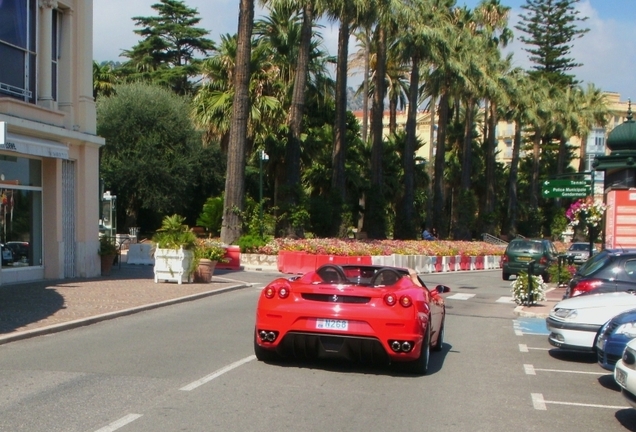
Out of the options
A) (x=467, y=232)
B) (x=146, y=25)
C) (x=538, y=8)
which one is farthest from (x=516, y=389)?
(x=538, y=8)

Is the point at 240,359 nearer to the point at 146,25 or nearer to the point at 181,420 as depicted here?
the point at 181,420

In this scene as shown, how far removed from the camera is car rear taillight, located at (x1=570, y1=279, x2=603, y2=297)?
12.6 meters

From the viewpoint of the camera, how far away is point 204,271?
21781 mm

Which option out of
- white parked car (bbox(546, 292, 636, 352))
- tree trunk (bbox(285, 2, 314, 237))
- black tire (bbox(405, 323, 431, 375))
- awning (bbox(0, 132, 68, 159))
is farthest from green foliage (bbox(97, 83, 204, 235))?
black tire (bbox(405, 323, 431, 375))

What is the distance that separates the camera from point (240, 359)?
10398 mm

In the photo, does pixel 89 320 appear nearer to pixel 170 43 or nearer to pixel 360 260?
pixel 360 260

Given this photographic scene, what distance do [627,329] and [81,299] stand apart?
11.1m

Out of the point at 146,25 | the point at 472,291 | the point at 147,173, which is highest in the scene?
the point at 146,25

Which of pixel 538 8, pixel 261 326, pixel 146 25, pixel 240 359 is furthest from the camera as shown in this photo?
pixel 538 8

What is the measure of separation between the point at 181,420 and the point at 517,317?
1176 centimetres

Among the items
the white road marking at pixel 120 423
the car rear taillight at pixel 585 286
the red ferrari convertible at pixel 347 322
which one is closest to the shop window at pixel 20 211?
the red ferrari convertible at pixel 347 322

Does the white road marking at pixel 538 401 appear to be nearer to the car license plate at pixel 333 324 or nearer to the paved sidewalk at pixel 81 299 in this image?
the car license plate at pixel 333 324

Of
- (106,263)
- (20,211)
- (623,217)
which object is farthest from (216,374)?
(623,217)

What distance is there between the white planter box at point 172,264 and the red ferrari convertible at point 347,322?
36.7 ft
